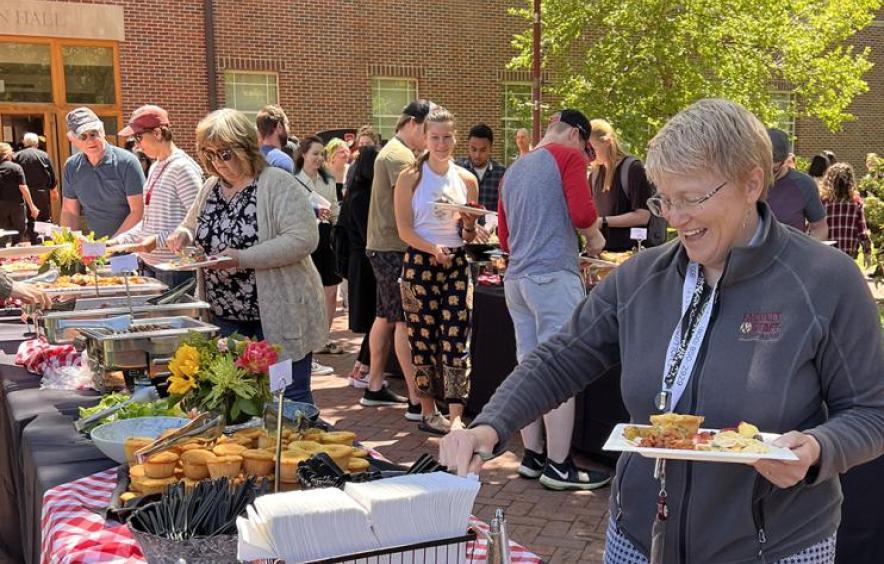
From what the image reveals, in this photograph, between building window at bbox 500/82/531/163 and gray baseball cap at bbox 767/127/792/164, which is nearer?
gray baseball cap at bbox 767/127/792/164

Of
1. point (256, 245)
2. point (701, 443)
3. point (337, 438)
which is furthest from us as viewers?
point (256, 245)

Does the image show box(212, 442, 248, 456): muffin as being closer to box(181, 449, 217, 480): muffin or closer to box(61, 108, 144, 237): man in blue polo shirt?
box(181, 449, 217, 480): muffin

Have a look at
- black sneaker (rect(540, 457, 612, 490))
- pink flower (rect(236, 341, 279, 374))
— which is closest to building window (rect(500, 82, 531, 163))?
black sneaker (rect(540, 457, 612, 490))

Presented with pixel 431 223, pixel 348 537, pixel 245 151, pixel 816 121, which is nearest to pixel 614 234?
pixel 431 223

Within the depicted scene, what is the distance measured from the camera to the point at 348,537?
129 centimetres

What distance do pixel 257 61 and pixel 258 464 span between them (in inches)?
536

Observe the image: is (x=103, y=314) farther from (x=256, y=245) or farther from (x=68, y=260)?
(x=68, y=260)

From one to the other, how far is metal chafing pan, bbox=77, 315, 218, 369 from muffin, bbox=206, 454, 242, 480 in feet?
3.56

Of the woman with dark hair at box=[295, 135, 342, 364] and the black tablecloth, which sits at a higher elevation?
the woman with dark hair at box=[295, 135, 342, 364]

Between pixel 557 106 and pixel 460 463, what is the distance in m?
15.9

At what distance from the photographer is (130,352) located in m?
3.13

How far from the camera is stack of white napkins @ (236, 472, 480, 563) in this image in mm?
1268

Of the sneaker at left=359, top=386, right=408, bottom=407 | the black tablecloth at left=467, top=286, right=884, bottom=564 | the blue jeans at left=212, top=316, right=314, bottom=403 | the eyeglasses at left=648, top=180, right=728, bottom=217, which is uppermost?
the eyeglasses at left=648, top=180, right=728, bottom=217

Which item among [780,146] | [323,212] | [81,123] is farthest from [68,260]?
[780,146]
